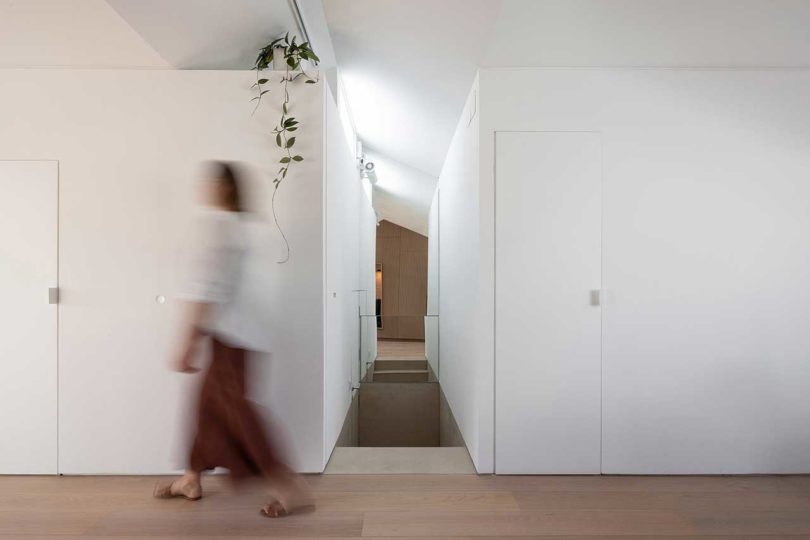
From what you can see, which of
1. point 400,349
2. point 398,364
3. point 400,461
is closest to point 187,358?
point 400,461

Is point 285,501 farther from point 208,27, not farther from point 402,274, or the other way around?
point 402,274

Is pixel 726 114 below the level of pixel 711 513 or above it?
above

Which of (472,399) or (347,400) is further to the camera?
(347,400)

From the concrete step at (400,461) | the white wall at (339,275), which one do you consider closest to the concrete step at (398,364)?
the white wall at (339,275)

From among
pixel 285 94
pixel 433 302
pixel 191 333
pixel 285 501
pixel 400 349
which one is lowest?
pixel 285 501

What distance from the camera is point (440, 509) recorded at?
8.37 ft

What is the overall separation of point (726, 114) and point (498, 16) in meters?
1.64

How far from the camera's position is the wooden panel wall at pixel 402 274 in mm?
6974

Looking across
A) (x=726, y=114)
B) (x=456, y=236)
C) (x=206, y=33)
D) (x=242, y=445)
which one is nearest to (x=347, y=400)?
(x=456, y=236)

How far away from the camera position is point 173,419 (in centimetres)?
294

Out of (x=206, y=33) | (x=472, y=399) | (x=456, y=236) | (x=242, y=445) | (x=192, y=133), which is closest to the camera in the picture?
(x=242, y=445)

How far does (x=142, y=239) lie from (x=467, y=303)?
2.23 metres

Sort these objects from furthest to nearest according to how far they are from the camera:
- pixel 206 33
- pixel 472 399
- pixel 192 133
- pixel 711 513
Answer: pixel 472 399 < pixel 192 133 < pixel 206 33 < pixel 711 513

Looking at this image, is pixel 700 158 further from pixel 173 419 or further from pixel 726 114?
pixel 173 419
